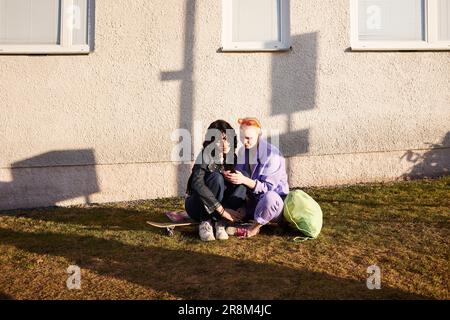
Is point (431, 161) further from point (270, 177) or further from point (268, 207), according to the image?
point (268, 207)

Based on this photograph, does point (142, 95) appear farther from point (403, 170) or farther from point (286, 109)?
point (403, 170)

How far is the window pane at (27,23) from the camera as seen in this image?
6270 mm

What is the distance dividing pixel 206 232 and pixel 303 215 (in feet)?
3.24

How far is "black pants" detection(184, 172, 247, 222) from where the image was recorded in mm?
4238

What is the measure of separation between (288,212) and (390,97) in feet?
11.3

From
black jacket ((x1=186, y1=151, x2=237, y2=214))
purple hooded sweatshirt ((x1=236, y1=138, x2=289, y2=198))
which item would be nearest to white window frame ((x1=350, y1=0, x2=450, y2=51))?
Result: purple hooded sweatshirt ((x1=236, y1=138, x2=289, y2=198))

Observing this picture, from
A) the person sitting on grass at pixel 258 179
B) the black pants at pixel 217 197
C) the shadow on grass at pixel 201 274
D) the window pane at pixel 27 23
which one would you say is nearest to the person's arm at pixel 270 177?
the person sitting on grass at pixel 258 179

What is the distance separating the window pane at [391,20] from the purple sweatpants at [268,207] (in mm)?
3736

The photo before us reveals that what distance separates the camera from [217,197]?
426cm

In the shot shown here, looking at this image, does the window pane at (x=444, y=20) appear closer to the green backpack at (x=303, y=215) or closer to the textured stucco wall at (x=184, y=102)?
the textured stucco wall at (x=184, y=102)

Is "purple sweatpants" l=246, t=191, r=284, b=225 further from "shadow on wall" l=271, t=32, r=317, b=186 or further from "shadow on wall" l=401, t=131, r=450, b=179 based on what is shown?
"shadow on wall" l=401, t=131, r=450, b=179

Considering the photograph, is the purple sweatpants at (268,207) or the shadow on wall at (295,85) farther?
the shadow on wall at (295,85)
